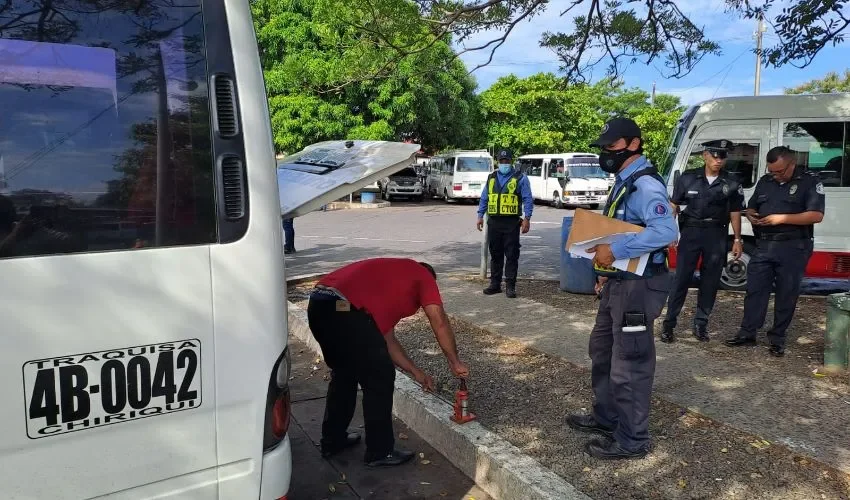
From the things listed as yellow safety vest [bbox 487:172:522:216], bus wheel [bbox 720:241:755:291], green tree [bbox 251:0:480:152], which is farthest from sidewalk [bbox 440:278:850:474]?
green tree [bbox 251:0:480:152]

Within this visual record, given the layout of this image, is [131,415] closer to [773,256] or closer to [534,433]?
[534,433]

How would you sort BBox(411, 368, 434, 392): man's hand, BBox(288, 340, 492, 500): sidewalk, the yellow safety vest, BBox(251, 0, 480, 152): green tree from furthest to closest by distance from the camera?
BBox(251, 0, 480, 152): green tree → the yellow safety vest → BBox(411, 368, 434, 392): man's hand → BBox(288, 340, 492, 500): sidewalk

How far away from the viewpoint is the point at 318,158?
3.28m

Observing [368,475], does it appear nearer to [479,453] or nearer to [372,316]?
[479,453]

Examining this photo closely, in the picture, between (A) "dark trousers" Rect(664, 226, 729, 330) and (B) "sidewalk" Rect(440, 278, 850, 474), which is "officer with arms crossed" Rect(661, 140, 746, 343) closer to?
(A) "dark trousers" Rect(664, 226, 729, 330)

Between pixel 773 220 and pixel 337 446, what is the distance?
386 centimetres

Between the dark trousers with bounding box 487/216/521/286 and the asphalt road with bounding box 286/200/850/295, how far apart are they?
1.92 meters

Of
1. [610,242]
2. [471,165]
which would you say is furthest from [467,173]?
[610,242]

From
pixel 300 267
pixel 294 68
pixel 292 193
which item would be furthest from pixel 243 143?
pixel 300 267

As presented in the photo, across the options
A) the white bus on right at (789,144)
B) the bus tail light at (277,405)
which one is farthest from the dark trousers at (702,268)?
the bus tail light at (277,405)

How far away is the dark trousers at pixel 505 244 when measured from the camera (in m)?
7.30

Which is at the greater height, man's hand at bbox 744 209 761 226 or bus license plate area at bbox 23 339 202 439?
man's hand at bbox 744 209 761 226

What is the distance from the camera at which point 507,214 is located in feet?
23.8

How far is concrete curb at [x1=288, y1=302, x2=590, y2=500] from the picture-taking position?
3.04m
